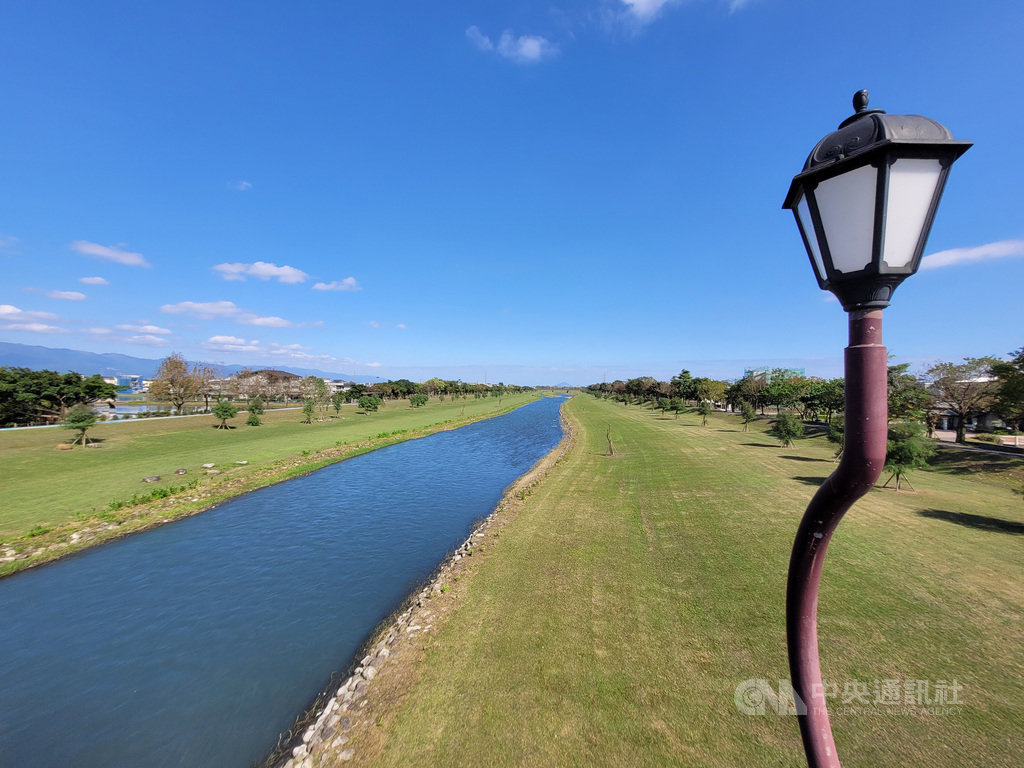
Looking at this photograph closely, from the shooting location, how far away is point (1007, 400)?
21.8m

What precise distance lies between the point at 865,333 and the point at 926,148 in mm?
833

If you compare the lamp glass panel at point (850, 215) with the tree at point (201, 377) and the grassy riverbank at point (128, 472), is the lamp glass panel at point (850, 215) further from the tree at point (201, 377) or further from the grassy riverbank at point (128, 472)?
the tree at point (201, 377)

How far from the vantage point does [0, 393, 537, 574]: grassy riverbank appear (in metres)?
15.4

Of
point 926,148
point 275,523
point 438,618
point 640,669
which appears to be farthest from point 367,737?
point 275,523

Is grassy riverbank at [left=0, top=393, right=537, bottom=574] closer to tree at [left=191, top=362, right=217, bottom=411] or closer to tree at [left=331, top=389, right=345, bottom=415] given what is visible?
tree at [left=331, top=389, right=345, bottom=415]

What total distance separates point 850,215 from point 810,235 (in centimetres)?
25

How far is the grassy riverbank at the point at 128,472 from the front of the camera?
15.4 m

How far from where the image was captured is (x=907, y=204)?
1.71 metres

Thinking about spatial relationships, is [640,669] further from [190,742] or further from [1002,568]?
[1002,568]

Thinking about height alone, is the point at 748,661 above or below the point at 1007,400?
below

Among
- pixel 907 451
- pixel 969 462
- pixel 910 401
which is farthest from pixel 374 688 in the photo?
pixel 910 401

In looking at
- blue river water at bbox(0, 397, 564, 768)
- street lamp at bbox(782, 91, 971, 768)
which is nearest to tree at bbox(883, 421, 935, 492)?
blue river water at bbox(0, 397, 564, 768)

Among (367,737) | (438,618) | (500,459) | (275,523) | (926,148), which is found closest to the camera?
(926,148)

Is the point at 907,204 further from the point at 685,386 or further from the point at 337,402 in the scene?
the point at 685,386
